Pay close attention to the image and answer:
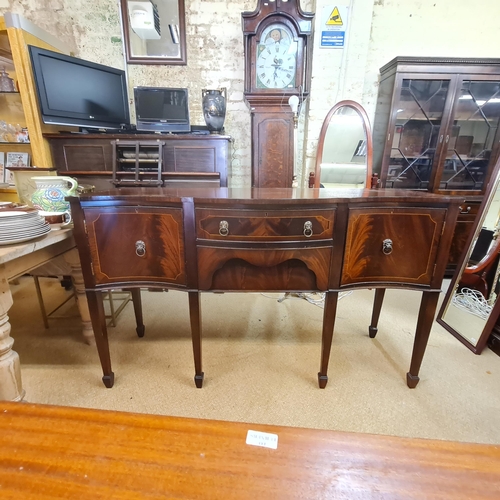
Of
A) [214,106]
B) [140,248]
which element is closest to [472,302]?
[140,248]

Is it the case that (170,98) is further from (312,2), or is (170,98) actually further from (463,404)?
(463,404)

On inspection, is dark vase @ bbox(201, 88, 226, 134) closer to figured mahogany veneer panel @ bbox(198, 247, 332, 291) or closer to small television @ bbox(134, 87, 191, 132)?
small television @ bbox(134, 87, 191, 132)

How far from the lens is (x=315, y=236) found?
41.9 inches

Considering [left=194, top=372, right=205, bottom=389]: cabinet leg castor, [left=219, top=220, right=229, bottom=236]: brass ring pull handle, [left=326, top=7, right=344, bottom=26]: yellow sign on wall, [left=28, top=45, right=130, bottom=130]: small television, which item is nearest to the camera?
[left=219, top=220, right=229, bottom=236]: brass ring pull handle

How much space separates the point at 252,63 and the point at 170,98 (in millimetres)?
759

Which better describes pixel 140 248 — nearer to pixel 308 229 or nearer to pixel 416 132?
pixel 308 229

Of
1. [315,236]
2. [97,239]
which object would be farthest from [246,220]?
[97,239]

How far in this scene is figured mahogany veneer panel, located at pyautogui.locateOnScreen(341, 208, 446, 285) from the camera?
1065 mm

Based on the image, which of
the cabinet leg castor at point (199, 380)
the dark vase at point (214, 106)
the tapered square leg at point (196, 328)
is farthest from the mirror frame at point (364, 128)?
the cabinet leg castor at point (199, 380)

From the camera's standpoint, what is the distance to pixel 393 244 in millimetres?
1104

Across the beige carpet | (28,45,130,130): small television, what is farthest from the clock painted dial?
the beige carpet

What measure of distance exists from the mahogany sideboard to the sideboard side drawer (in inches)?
50.5

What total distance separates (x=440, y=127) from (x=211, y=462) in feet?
9.85

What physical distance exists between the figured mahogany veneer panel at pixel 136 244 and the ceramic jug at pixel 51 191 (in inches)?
13.5
